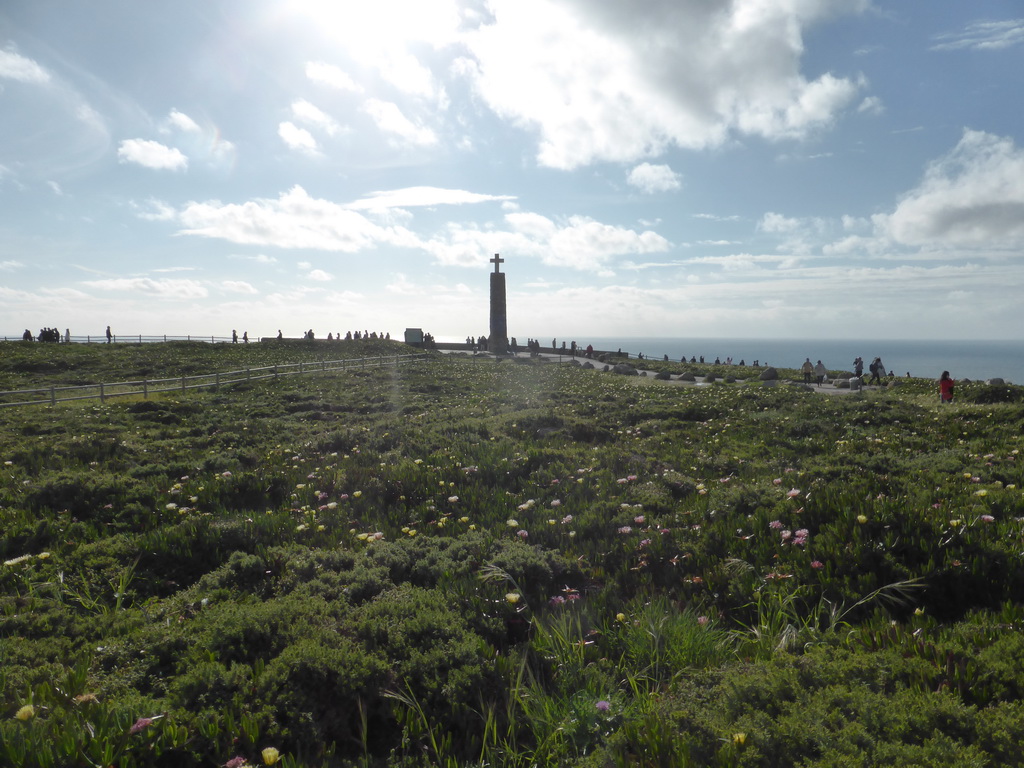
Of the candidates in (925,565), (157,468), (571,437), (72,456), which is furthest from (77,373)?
(925,565)

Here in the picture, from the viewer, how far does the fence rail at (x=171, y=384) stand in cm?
1878

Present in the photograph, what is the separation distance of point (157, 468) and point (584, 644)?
8793mm

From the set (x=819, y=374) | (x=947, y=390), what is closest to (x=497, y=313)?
(x=819, y=374)

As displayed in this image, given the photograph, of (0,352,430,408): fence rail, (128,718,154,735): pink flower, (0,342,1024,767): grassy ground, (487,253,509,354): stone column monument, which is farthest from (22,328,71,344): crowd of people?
(128,718,154,735): pink flower

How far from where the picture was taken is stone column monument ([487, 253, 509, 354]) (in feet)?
158

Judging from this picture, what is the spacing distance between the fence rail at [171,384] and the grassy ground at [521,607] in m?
10.2

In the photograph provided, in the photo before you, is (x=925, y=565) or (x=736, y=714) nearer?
(x=736, y=714)

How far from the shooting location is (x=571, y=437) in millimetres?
11969

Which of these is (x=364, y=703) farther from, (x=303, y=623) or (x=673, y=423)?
(x=673, y=423)

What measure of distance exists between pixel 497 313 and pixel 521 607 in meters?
44.7

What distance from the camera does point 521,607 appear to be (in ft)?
15.1

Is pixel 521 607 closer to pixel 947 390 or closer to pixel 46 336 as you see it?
pixel 947 390

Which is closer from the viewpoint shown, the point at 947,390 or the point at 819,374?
the point at 947,390

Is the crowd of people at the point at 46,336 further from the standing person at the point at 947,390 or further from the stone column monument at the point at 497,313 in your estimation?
the standing person at the point at 947,390
